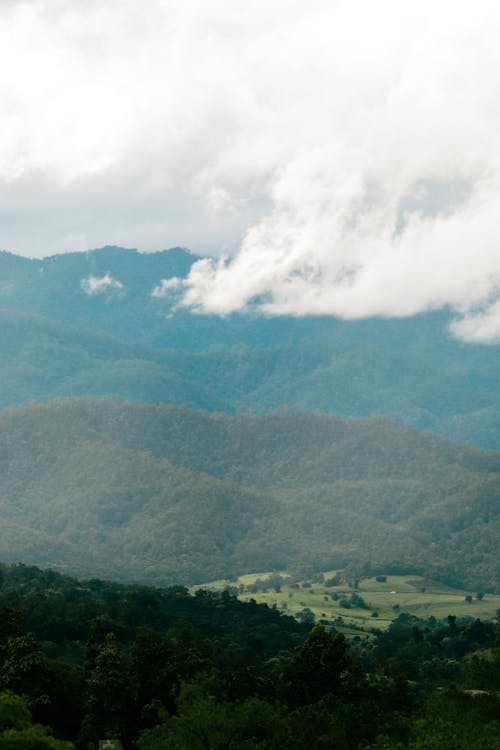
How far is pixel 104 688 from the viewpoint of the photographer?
69.2 m

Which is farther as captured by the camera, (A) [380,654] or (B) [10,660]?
(A) [380,654]

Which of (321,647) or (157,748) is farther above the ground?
(321,647)

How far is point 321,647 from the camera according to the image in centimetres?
7500

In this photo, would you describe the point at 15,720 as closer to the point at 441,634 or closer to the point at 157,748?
the point at 157,748

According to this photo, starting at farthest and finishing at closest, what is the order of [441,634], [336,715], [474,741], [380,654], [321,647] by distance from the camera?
1. [441,634]
2. [380,654]
3. [321,647]
4. [336,715]
5. [474,741]

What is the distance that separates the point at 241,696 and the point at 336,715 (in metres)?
7.09

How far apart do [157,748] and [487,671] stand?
1931cm

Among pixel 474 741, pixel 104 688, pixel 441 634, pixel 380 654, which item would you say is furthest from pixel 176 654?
pixel 441 634

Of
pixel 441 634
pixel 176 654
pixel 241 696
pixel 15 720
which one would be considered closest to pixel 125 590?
pixel 441 634

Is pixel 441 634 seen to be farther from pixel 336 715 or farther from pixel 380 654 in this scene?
pixel 336 715

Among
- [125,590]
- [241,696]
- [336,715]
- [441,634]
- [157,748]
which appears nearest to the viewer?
[157,748]

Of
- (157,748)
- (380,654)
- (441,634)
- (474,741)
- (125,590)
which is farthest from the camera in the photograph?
(125,590)

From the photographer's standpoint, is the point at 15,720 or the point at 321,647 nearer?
the point at 15,720

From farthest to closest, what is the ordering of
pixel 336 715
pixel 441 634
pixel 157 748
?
pixel 441 634, pixel 336 715, pixel 157 748
